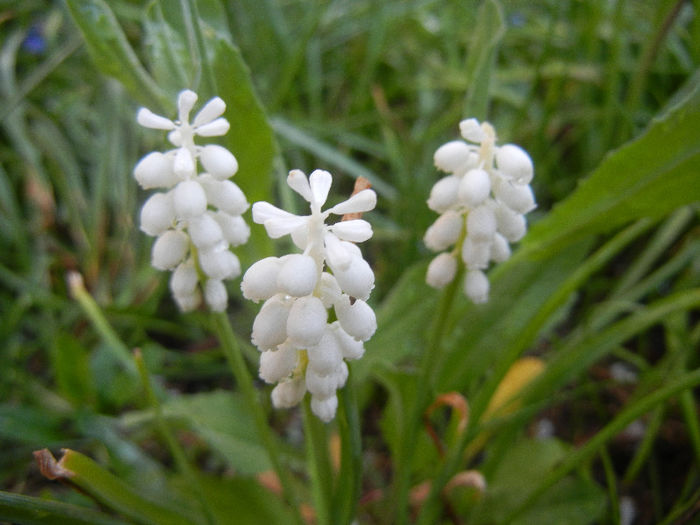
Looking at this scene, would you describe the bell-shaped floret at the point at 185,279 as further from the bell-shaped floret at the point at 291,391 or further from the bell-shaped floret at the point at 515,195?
the bell-shaped floret at the point at 515,195

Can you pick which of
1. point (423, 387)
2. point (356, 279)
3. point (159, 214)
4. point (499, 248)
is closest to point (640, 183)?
point (499, 248)

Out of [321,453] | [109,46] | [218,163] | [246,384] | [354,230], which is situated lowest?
[321,453]

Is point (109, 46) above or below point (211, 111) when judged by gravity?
above

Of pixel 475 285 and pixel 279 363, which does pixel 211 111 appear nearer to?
pixel 279 363

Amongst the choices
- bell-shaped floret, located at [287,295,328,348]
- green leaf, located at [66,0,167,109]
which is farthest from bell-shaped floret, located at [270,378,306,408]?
green leaf, located at [66,0,167,109]

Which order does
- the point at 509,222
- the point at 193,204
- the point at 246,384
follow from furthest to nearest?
the point at 246,384
the point at 509,222
the point at 193,204

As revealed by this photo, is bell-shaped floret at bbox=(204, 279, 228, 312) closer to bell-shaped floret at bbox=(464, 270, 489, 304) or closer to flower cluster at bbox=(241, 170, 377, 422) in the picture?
flower cluster at bbox=(241, 170, 377, 422)
